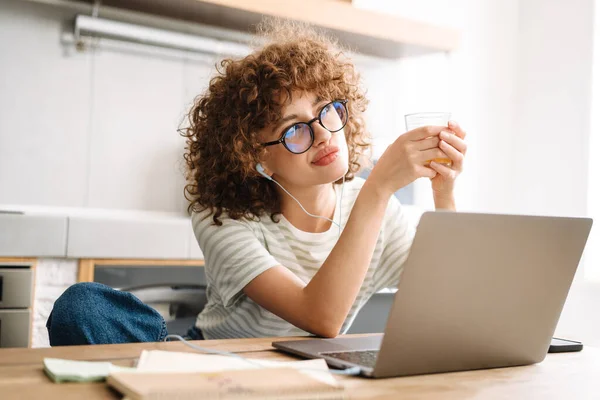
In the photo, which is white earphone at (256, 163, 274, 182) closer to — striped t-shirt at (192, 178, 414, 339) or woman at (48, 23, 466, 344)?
woman at (48, 23, 466, 344)

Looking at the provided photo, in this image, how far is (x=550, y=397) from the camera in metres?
0.76

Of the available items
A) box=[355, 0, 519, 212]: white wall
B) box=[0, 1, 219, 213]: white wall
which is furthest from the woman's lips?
box=[355, 0, 519, 212]: white wall

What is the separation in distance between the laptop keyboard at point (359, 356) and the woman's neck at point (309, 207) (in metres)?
0.67

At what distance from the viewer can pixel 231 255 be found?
4.49ft

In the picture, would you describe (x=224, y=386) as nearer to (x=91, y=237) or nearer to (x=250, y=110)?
(x=250, y=110)

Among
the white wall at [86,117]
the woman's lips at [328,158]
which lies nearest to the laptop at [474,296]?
the woman's lips at [328,158]

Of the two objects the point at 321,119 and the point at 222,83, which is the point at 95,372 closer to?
the point at 321,119

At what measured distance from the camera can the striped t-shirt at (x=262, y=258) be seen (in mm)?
1364

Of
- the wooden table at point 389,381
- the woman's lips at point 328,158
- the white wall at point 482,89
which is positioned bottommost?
the wooden table at point 389,381

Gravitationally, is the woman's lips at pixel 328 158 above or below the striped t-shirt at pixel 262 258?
above

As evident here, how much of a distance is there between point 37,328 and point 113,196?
0.82 m

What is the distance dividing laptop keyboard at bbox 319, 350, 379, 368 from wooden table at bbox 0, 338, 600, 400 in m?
0.06

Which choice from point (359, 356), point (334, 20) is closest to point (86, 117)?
point (334, 20)

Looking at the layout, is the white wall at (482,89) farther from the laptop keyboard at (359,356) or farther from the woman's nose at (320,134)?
the laptop keyboard at (359,356)
